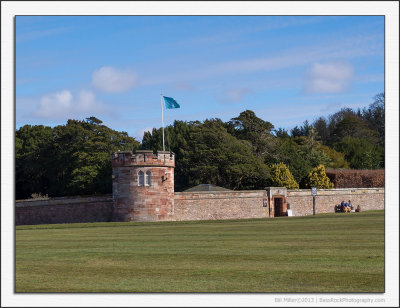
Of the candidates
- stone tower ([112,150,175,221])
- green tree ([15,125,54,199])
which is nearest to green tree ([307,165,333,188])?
stone tower ([112,150,175,221])

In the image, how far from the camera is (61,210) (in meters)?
47.6

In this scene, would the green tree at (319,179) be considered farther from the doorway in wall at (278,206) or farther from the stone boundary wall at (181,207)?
the doorway in wall at (278,206)

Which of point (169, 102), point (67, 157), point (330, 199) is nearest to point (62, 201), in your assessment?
point (169, 102)

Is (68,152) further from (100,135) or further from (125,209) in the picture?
(125,209)

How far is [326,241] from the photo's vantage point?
781 inches

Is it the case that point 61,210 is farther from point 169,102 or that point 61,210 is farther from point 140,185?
point 169,102

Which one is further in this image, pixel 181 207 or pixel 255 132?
pixel 255 132

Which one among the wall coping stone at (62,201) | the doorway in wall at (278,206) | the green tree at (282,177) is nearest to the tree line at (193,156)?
the green tree at (282,177)

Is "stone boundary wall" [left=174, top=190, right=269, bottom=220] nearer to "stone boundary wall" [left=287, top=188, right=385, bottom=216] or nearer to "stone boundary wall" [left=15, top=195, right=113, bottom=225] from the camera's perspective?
"stone boundary wall" [left=287, top=188, right=385, bottom=216]

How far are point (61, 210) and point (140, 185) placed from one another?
7584 mm

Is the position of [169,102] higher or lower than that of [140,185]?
higher

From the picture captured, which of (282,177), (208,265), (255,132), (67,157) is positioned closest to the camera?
(208,265)

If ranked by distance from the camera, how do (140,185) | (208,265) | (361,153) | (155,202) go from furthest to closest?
(361,153)
(155,202)
(140,185)
(208,265)

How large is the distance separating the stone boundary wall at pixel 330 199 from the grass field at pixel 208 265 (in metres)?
35.2
